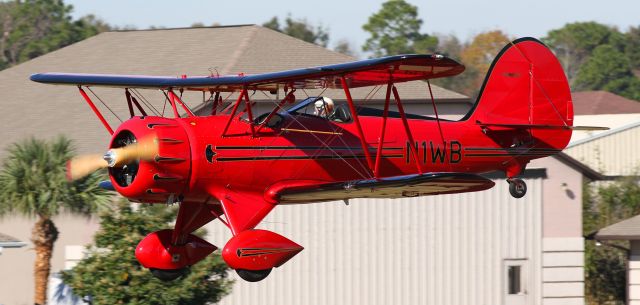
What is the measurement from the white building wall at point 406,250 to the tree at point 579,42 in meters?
83.4

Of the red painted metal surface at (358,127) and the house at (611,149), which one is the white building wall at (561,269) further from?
the house at (611,149)

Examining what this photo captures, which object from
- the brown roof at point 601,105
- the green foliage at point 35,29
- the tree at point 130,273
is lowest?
the tree at point 130,273

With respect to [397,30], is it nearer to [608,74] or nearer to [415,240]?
[608,74]

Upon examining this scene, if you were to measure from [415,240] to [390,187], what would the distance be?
1147 cm

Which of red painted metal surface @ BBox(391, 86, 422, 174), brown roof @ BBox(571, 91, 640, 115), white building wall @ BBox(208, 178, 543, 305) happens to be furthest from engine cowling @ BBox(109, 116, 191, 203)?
brown roof @ BBox(571, 91, 640, 115)

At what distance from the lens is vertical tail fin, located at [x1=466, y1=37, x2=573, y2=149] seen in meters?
16.2

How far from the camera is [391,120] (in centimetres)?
1495

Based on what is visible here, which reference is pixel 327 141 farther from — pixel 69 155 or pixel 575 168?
pixel 575 168

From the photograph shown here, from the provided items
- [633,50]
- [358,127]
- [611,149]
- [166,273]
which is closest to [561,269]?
[166,273]

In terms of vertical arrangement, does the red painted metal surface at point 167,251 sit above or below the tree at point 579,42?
below

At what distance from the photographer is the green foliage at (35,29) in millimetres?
69875

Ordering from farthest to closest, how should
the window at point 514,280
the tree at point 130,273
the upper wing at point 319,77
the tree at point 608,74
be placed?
the tree at point 608,74, the window at point 514,280, the tree at point 130,273, the upper wing at point 319,77

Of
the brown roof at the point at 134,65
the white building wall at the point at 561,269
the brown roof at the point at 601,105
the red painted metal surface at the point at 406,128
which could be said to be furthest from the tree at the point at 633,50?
the red painted metal surface at the point at 406,128

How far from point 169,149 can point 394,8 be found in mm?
90244
